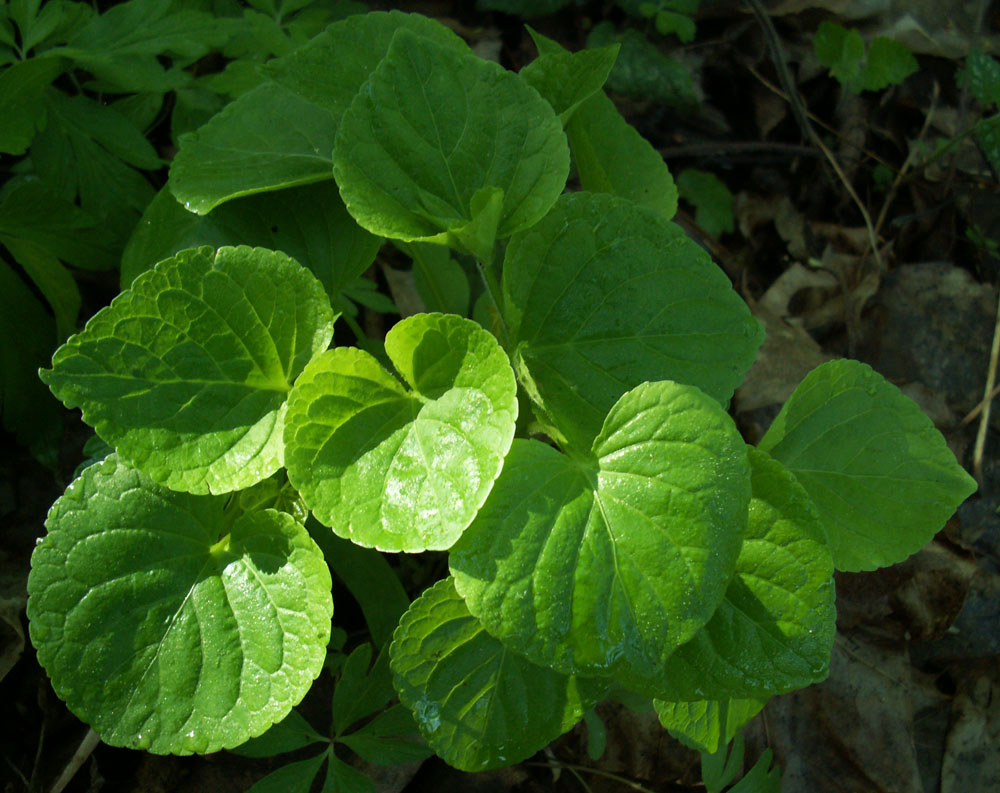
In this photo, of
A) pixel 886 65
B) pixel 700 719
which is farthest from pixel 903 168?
pixel 700 719

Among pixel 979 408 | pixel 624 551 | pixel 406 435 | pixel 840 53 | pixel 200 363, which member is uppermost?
pixel 200 363

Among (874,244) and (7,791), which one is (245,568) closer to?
(7,791)

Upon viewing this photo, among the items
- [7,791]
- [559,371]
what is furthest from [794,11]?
[7,791]

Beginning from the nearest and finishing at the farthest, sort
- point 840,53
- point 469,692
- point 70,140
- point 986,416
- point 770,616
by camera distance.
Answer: point 770,616, point 469,692, point 70,140, point 986,416, point 840,53

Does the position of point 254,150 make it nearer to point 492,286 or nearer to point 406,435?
point 492,286

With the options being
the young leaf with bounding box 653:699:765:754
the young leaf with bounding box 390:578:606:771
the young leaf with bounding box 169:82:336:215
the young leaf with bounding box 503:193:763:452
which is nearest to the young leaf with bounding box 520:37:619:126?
the young leaf with bounding box 503:193:763:452

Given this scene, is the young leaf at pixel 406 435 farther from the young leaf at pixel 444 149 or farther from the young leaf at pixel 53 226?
the young leaf at pixel 53 226

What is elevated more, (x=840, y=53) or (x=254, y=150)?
(x=254, y=150)

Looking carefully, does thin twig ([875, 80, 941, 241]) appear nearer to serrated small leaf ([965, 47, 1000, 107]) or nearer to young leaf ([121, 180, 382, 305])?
serrated small leaf ([965, 47, 1000, 107])
